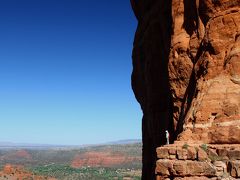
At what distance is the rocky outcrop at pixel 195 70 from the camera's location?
15585 millimetres

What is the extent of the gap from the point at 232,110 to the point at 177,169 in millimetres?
3535

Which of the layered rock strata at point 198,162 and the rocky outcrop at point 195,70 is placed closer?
the layered rock strata at point 198,162

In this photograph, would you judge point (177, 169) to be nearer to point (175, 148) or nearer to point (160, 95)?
point (175, 148)

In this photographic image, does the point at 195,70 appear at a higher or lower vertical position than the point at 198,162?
higher

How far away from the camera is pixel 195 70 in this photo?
18.5 meters

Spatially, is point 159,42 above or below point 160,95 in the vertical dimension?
above

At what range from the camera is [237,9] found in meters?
17.0

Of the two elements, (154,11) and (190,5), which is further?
(154,11)

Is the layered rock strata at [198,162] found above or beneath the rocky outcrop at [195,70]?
beneath

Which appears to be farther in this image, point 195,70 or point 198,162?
point 195,70

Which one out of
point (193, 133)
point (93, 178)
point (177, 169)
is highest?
point (193, 133)

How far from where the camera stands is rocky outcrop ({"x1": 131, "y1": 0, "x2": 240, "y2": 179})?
15.6 m

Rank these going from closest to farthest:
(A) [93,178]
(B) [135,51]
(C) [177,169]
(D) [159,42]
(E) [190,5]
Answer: (C) [177,169] → (E) [190,5] → (D) [159,42] → (B) [135,51] → (A) [93,178]

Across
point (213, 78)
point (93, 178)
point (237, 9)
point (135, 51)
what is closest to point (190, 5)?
point (237, 9)
